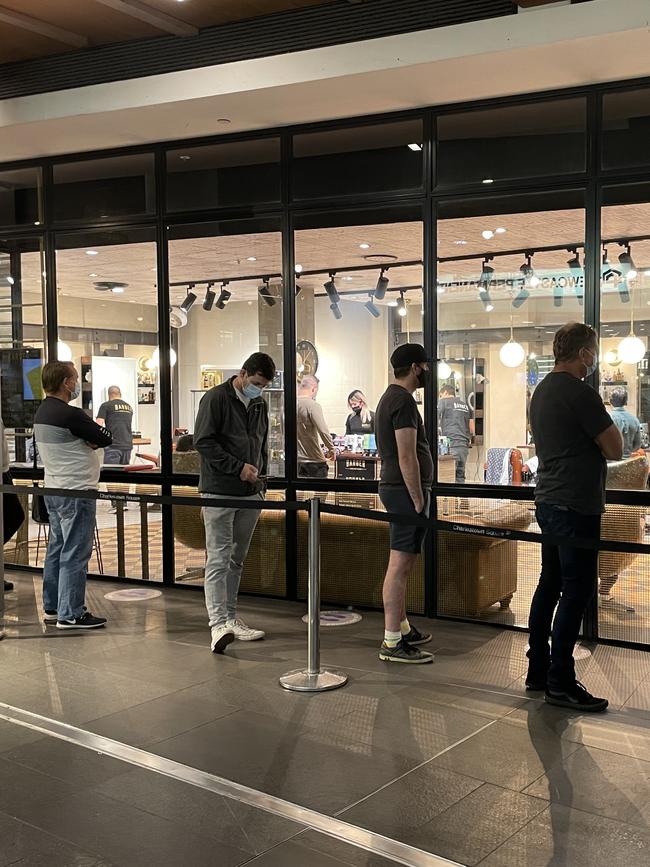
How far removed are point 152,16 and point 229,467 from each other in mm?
2613

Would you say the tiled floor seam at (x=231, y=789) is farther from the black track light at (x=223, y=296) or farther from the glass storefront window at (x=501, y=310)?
the black track light at (x=223, y=296)

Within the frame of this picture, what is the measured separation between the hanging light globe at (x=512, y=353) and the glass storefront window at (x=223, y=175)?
184 centimetres

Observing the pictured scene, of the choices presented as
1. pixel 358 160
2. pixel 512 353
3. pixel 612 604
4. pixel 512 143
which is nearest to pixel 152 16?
pixel 358 160

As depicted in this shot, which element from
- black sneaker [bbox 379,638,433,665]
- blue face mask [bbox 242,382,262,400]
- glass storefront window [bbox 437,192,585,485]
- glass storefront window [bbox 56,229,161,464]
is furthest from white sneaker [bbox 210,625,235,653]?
glass storefront window [bbox 56,229,161,464]

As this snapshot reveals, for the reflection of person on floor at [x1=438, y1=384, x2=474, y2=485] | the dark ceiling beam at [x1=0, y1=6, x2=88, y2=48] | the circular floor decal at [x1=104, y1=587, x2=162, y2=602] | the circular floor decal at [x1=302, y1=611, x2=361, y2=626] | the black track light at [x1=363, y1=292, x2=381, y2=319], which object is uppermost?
the dark ceiling beam at [x1=0, y1=6, x2=88, y2=48]

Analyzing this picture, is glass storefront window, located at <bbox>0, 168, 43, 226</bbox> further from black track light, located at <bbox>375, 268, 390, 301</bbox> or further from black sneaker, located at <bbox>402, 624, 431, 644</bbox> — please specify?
black sneaker, located at <bbox>402, 624, 431, 644</bbox>

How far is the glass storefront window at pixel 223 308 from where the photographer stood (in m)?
6.24

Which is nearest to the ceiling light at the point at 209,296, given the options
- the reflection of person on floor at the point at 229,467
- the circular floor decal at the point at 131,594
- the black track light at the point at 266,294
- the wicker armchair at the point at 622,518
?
the black track light at the point at 266,294

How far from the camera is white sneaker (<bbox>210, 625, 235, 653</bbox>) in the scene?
495cm

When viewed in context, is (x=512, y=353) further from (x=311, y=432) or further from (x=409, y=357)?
(x=311, y=432)

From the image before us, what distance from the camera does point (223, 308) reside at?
6.42 metres

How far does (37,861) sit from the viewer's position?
110 inches

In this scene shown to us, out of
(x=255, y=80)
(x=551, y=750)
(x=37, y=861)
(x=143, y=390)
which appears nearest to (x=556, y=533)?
(x=551, y=750)

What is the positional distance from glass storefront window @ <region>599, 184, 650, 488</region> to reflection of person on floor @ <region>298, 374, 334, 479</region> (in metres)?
1.87
